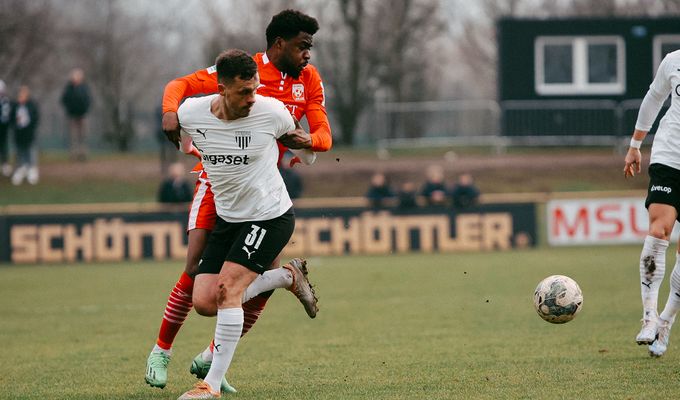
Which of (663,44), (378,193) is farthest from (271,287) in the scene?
(663,44)

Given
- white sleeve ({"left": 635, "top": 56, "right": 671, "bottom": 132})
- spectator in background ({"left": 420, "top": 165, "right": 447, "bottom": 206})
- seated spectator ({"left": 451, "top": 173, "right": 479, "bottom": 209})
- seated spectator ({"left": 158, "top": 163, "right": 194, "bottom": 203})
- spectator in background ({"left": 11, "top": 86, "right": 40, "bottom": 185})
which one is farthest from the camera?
spectator in background ({"left": 11, "top": 86, "right": 40, "bottom": 185})

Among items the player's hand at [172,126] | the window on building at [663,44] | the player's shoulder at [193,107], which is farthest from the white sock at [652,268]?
the window on building at [663,44]

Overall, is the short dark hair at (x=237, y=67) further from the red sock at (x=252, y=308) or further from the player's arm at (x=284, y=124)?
the red sock at (x=252, y=308)

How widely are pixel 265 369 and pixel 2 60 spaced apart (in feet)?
90.7

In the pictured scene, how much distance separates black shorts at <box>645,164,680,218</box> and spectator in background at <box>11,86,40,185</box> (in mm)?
21047

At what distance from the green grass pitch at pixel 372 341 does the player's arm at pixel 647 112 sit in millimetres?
1449

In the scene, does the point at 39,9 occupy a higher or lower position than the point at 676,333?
higher

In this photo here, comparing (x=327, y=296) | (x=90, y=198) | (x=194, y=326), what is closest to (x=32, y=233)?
(x=90, y=198)

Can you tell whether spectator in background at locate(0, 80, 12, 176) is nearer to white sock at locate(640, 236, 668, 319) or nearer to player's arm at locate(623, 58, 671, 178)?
player's arm at locate(623, 58, 671, 178)

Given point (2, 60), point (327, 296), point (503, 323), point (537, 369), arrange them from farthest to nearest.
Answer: point (2, 60) → point (327, 296) → point (503, 323) → point (537, 369)

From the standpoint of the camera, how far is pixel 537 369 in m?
→ 7.68

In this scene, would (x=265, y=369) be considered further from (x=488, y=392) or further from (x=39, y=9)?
(x=39, y=9)

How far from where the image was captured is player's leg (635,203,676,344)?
8031 mm

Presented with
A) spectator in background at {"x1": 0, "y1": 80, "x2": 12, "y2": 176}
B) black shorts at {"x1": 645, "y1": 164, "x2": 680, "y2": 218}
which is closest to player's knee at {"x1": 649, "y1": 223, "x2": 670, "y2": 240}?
black shorts at {"x1": 645, "y1": 164, "x2": 680, "y2": 218}
